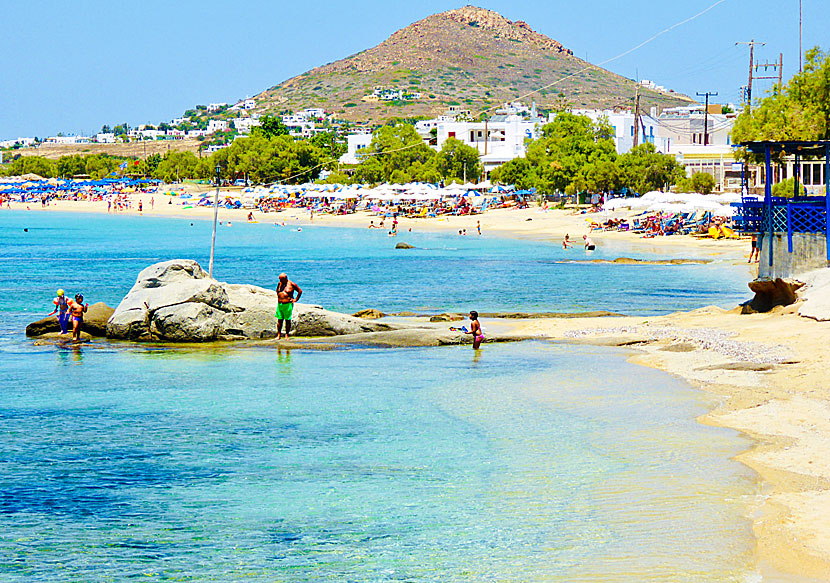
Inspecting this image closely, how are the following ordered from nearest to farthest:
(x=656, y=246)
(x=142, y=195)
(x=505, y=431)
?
(x=505, y=431) → (x=656, y=246) → (x=142, y=195)

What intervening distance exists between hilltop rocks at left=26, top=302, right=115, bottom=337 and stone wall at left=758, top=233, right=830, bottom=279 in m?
Answer: 16.6

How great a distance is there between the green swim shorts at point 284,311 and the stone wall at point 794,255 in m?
11.7

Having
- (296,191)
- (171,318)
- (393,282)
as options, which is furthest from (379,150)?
(171,318)

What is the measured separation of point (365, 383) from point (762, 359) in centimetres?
721

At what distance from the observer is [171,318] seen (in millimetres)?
23141

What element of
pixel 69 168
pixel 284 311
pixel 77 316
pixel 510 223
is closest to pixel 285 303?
pixel 284 311

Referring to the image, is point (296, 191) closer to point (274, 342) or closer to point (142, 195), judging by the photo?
point (142, 195)

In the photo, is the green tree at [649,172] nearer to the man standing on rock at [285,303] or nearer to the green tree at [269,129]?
the man standing on rock at [285,303]

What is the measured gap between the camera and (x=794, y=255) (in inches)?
915

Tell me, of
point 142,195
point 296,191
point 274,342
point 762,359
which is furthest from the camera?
point 142,195

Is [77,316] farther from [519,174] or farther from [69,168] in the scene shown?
[69,168]

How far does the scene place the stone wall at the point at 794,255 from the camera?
22750mm

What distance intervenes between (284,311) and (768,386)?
11.4 meters

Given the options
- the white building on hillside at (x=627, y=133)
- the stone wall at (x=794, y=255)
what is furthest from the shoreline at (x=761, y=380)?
the white building on hillside at (x=627, y=133)
